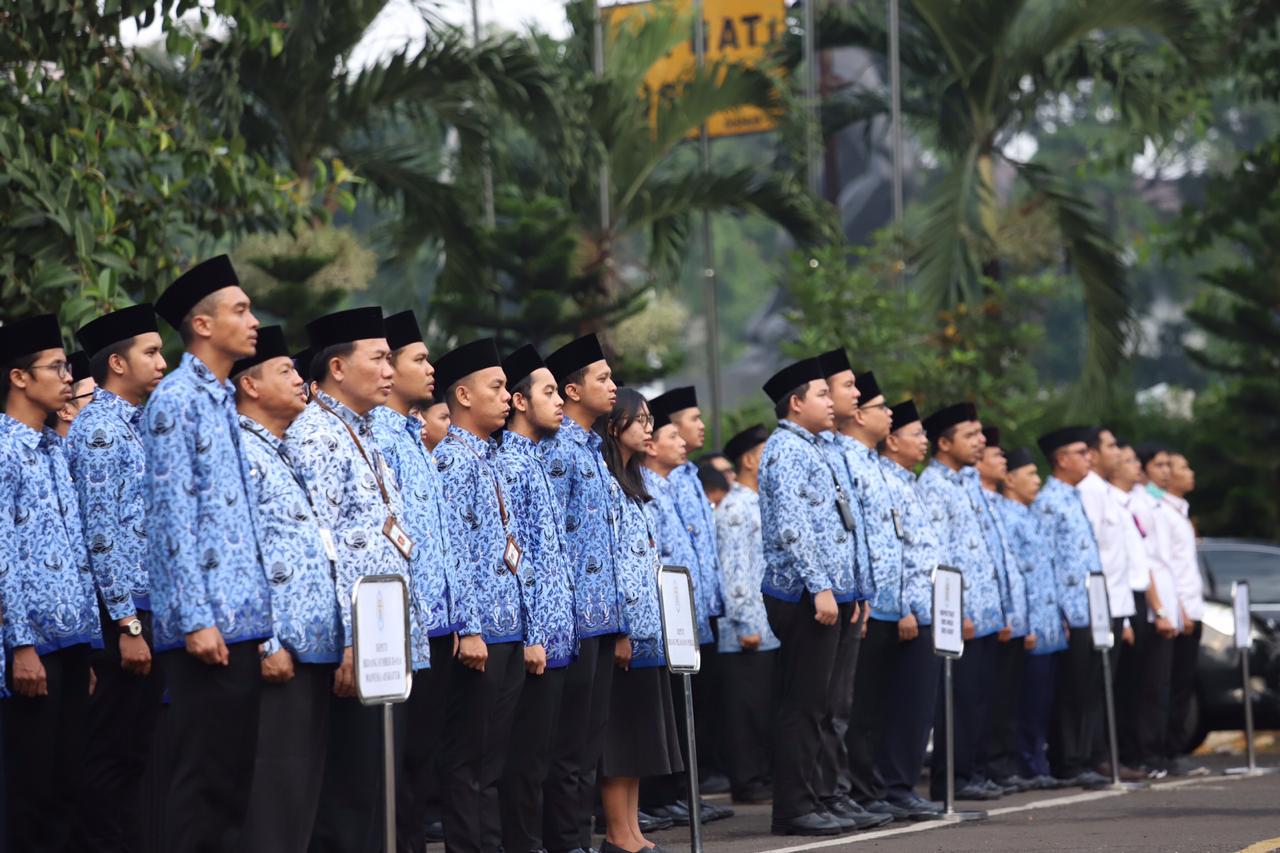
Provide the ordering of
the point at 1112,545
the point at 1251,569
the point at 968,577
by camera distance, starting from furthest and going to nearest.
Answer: the point at 1251,569, the point at 1112,545, the point at 968,577

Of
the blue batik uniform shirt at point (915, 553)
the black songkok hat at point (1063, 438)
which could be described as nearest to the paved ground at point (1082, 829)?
the blue batik uniform shirt at point (915, 553)

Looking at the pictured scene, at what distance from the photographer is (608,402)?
30.5 feet

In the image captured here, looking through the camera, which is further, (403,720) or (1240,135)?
(1240,135)

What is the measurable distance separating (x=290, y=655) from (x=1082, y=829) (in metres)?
5.02

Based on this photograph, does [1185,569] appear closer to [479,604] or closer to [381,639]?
[479,604]

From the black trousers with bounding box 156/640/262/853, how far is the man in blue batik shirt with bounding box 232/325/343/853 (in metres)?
0.07

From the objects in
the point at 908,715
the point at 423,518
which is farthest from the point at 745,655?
the point at 423,518

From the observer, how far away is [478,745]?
27.5 ft

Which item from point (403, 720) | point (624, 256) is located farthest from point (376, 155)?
point (403, 720)

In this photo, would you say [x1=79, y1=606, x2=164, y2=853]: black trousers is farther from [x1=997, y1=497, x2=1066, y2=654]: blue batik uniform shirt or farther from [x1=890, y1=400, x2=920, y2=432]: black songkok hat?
Result: [x1=997, y1=497, x2=1066, y2=654]: blue batik uniform shirt

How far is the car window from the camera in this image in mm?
16453

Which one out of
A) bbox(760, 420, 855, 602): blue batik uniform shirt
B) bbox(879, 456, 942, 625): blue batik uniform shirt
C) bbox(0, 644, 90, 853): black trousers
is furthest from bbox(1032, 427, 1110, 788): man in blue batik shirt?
bbox(0, 644, 90, 853): black trousers

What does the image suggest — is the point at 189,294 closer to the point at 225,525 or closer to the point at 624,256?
the point at 225,525

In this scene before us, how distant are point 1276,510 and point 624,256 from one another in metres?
7.25
